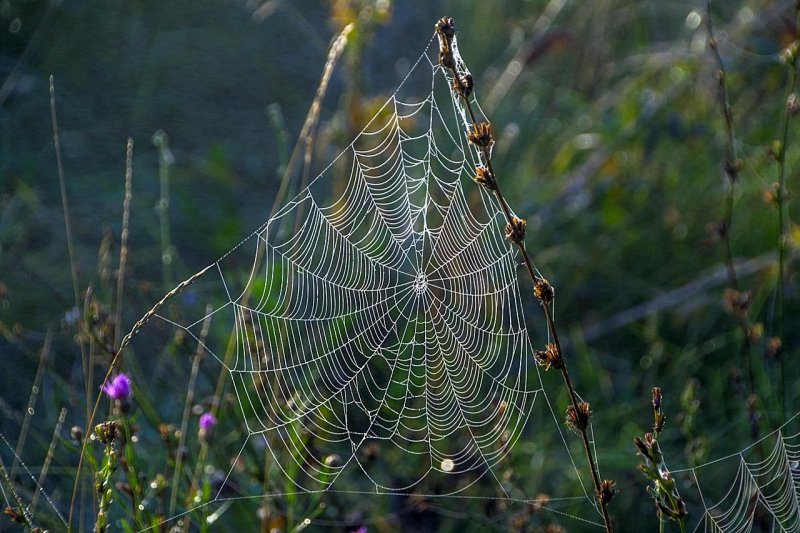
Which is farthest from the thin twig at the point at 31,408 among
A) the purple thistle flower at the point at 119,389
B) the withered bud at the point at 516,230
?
the withered bud at the point at 516,230

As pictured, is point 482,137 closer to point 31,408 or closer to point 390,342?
point 31,408

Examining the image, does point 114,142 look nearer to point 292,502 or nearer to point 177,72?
point 177,72

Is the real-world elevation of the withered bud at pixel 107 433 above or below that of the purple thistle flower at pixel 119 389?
below

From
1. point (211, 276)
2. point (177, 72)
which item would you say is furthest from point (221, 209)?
point (177, 72)

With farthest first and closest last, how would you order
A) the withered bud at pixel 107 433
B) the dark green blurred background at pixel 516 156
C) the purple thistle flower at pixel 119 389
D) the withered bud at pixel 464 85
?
the dark green blurred background at pixel 516 156 < the purple thistle flower at pixel 119 389 < the withered bud at pixel 107 433 < the withered bud at pixel 464 85

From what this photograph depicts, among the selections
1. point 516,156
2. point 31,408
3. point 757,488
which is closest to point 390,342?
point 516,156

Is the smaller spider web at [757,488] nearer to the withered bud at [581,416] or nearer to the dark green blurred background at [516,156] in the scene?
the dark green blurred background at [516,156]
